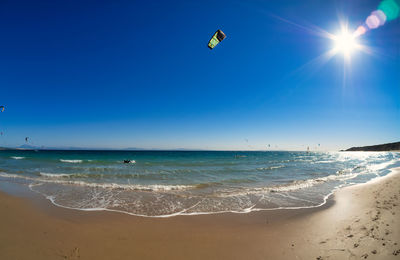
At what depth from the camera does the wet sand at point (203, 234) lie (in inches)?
→ 156

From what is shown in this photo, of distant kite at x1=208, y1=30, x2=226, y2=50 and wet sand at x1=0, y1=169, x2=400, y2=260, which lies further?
distant kite at x1=208, y1=30, x2=226, y2=50

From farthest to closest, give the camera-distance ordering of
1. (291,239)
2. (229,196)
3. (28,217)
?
(229,196)
(28,217)
(291,239)

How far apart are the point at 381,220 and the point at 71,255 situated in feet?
29.2

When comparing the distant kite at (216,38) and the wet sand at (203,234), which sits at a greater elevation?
the distant kite at (216,38)

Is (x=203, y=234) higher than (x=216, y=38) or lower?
lower

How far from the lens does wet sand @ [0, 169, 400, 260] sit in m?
3.96

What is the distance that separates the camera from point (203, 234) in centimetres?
507

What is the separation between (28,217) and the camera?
606 centimetres

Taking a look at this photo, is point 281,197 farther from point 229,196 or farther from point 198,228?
point 198,228

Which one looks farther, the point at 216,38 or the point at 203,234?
the point at 216,38

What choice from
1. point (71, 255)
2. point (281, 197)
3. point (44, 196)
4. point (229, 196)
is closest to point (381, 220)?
point (281, 197)

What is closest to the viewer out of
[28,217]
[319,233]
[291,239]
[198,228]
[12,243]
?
[12,243]

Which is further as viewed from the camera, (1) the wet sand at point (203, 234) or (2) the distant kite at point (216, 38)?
(2) the distant kite at point (216, 38)

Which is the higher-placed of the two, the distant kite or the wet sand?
the distant kite
